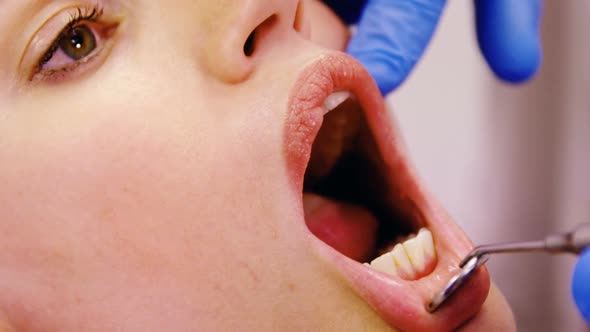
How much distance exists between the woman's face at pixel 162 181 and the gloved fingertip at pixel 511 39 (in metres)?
0.44

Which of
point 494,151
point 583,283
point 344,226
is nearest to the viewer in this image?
point 583,283

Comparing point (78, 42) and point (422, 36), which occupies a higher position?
point (78, 42)

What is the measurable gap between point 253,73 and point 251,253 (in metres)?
0.18

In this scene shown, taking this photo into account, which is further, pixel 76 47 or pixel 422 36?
pixel 422 36

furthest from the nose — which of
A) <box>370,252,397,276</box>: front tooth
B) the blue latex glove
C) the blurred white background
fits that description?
the blurred white background

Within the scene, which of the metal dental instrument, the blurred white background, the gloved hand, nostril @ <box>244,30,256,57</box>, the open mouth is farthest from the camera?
the blurred white background

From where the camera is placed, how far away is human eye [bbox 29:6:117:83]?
683mm

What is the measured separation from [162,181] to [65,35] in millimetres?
182

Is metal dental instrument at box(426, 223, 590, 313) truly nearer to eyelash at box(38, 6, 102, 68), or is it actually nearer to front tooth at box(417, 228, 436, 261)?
front tooth at box(417, 228, 436, 261)

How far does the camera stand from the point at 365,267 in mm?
700

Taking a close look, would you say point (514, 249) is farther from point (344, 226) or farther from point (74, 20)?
point (74, 20)

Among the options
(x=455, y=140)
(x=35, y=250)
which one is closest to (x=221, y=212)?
(x=35, y=250)

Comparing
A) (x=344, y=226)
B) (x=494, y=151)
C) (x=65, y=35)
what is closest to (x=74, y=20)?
(x=65, y=35)

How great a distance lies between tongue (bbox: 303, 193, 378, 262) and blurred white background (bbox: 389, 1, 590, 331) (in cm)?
73
